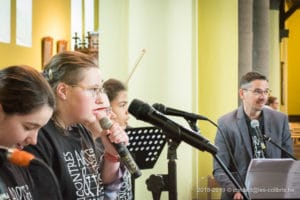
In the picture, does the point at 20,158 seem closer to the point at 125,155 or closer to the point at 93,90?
the point at 125,155

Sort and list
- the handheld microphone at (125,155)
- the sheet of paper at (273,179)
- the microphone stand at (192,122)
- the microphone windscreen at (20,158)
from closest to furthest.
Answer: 1. the microphone windscreen at (20,158)
2. the handheld microphone at (125,155)
3. the microphone stand at (192,122)
4. the sheet of paper at (273,179)

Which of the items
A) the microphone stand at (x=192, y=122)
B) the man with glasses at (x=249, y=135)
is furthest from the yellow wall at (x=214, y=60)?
the microphone stand at (x=192, y=122)

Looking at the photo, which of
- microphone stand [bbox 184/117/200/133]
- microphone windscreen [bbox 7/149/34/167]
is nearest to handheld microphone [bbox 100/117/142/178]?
microphone stand [bbox 184/117/200/133]

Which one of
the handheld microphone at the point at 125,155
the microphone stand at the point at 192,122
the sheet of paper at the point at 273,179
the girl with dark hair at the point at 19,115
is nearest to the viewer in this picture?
the girl with dark hair at the point at 19,115

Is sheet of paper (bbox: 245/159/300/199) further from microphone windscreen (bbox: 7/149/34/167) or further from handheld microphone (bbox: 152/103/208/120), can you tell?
microphone windscreen (bbox: 7/149/34/167)

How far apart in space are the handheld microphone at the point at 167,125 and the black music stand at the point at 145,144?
3.22 feet

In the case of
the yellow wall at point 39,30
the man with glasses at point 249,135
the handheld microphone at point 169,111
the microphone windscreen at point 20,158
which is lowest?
the man with glasses at point 249,135

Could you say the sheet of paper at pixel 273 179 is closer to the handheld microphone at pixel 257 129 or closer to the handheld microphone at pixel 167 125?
the handheld microphone at pixel 257 129

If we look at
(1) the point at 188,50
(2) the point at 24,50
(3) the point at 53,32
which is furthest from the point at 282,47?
A: (1) the point at 188,50

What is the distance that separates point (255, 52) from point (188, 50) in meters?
5.04

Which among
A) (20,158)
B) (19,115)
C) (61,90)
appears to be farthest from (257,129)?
(20,158)

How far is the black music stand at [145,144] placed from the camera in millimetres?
3184

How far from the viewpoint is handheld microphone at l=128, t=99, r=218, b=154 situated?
6.95ft

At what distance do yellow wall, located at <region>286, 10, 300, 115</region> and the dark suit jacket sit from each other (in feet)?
42.5
